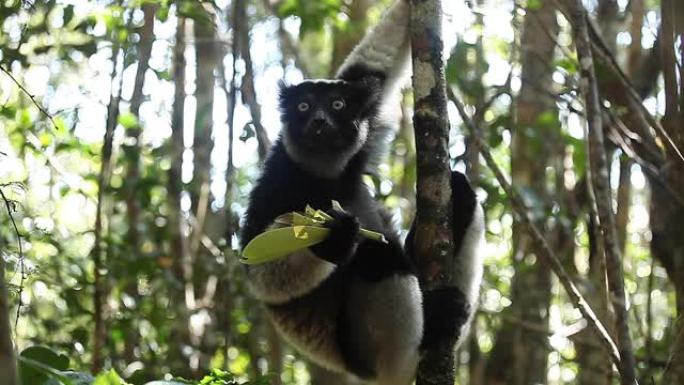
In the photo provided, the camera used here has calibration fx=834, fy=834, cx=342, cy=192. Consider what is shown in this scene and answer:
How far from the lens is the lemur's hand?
2979mm

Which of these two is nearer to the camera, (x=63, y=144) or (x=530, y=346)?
(x=63, y=144)

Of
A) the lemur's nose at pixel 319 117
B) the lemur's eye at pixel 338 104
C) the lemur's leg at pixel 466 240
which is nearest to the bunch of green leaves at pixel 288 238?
the lemur's leg at pixel 466 240

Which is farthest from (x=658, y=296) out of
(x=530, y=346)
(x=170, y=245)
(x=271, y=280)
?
(x=271, y=280)

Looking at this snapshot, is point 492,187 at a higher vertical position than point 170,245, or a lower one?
higher

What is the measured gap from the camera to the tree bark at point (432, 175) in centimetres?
295

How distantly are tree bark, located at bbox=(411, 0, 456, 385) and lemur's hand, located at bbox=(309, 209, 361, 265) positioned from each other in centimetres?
23

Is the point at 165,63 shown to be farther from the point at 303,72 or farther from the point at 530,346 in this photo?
the point at 530,346

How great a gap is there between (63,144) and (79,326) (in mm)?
1359

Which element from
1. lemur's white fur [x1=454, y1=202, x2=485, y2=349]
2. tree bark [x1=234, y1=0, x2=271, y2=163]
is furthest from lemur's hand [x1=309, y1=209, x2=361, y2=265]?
tree bark [x1=234, y1=0, x2=271, y2=163]

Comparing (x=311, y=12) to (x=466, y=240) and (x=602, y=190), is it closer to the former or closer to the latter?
(x=466, y=240)

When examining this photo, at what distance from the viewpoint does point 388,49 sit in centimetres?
439

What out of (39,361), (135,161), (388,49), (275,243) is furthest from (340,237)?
(135,161)

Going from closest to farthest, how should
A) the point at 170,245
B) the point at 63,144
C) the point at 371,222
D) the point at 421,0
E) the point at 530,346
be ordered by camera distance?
the point at 421,0 → the point at 371,222 → the point at 63,144 → the point at 170,245 → the point at 530,346

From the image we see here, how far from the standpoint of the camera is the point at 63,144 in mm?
5012
